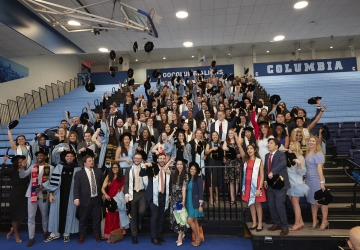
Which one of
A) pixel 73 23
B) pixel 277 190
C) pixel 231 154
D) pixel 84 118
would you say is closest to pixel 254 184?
pixel 277 190

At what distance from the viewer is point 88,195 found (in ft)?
16.4

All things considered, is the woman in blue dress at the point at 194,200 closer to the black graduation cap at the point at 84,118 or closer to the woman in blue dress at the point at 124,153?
the woman in blue dress at the point at 124,153

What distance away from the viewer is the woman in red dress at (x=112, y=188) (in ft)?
16.8

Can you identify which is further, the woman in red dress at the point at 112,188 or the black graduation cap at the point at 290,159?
the woman in red dress at the point at 112,188

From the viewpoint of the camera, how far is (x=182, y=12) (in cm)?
938

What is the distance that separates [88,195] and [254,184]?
326cm

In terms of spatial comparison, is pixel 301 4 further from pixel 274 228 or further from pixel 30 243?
pixel 30 243

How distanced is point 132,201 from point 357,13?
11.6 metres

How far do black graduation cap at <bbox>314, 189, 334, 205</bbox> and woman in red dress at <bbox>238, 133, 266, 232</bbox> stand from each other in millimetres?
905

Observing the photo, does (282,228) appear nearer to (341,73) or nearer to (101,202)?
(101,202)

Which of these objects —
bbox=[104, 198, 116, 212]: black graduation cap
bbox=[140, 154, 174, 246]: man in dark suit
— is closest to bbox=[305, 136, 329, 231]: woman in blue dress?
bbox=[140, 154, 174, 246]: man in dark suit

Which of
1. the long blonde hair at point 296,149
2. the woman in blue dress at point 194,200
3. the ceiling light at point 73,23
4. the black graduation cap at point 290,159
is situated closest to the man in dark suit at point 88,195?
the woman in blue dress at point 194,200

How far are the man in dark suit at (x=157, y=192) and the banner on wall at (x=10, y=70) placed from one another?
10146 mm

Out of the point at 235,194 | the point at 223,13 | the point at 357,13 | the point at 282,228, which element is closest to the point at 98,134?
the point at 235,194
